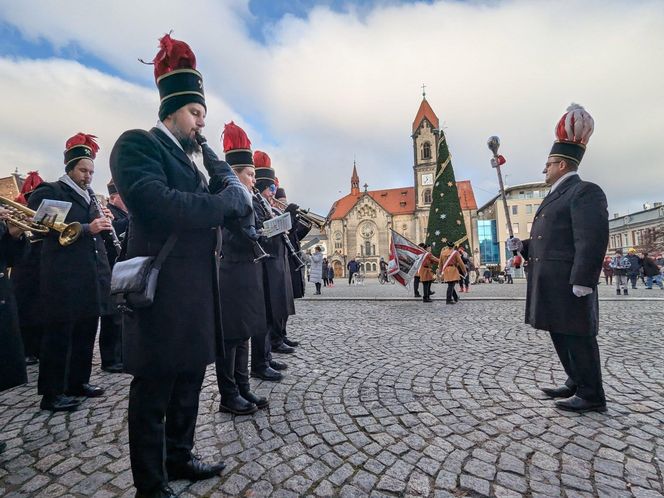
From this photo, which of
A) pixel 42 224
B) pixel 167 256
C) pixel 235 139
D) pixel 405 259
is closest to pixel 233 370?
pixel 167 256

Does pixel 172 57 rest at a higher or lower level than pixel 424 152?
lower

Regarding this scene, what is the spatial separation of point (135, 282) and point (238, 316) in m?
1.47

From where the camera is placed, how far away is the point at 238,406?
314 cm

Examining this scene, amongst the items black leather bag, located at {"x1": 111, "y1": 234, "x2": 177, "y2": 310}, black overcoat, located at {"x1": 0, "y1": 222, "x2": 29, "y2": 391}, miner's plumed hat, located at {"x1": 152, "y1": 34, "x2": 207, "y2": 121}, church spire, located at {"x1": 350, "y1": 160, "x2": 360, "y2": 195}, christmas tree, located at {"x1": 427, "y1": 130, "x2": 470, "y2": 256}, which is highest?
church spire, located at {"x1": 350, "y1": 160, "x2": 360, "y2": 195}

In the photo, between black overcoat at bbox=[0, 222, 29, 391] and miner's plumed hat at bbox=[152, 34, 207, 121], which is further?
black overcoat at bbox=[0, 222, 29, 391]

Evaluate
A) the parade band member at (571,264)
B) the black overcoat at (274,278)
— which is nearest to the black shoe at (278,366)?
the black overcoat at (274,278)

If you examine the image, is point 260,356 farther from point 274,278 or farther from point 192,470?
point 192,470

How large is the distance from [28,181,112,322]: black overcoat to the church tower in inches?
2613

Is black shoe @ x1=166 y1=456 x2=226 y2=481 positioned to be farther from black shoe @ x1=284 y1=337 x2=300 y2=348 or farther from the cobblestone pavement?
black shoe @ x1=284 y1=337 x2=300 y2=348

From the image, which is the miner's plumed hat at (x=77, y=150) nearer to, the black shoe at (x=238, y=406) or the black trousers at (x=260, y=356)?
the black trousers at (x=260, y=356)

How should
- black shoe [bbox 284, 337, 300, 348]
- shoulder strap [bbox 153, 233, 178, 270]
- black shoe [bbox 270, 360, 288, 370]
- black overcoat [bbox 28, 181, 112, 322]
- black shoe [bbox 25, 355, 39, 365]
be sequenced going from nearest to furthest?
shoulder strap [bbox 153, 233, 178, 270] → black overcoat [bbox 28, 181, 112, 322] → black shoe [bbox 270, 360, 288, 370] → black shoe [bbox 25, 355, 39, 365] → black shoe [bbox 284, 337, 300, 348]

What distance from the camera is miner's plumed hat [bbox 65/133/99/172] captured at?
3.84 meters

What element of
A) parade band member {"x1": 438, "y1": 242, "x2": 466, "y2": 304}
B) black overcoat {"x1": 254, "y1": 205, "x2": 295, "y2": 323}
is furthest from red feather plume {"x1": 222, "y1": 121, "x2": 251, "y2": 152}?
parade band member {"x1": 438, "y1": 242, "x2": 466, "y2": 304}

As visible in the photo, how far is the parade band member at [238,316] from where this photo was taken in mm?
3088
